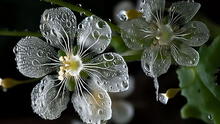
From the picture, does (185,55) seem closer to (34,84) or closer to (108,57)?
(108,57)

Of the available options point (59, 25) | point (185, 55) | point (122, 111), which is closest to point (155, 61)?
point (185, 55)

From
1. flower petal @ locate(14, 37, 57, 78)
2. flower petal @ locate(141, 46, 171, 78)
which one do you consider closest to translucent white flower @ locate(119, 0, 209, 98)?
flower petal @ locate(141, 46, 171, 78)

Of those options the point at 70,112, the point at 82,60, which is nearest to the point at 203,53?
the point at 82,60

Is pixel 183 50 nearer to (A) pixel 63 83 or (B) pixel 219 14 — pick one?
(A) pixel 63 83

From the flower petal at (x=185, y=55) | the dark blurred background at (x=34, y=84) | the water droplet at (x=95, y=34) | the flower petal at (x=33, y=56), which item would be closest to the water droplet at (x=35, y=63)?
the flower petal at (x=33, y=56)

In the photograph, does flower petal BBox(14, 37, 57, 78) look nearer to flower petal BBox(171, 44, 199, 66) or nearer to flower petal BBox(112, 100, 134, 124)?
flower petal BBox(171, 44, 199, 66)

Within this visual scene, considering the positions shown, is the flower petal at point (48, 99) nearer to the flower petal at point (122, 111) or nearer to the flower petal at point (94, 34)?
the flower petal at point (94, 34)
